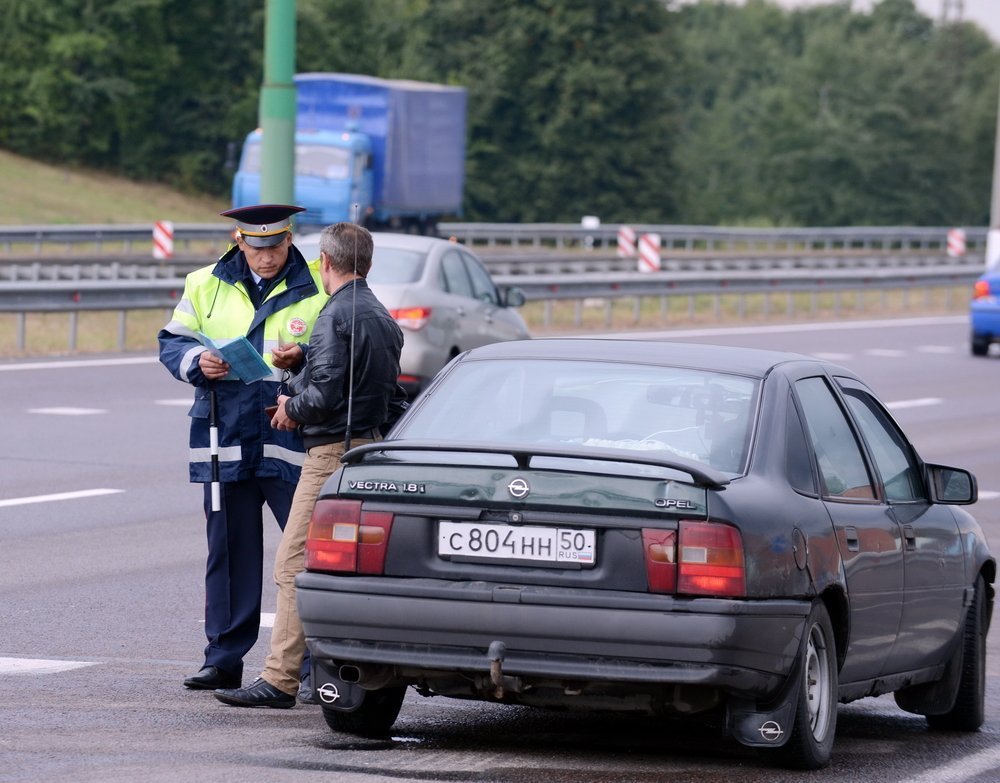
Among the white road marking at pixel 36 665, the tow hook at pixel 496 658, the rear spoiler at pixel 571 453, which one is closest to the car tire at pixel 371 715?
the tow hook at pixel 496 658

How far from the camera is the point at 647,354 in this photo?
22.4ft

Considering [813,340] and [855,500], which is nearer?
[855,500]

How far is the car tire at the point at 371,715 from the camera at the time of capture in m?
6.43

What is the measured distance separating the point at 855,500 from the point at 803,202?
91.0m

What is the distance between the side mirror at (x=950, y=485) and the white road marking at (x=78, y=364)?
47.4 ft

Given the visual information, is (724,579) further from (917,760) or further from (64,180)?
(64,180)

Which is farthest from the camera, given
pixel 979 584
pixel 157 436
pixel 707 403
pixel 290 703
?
pixel 157 436

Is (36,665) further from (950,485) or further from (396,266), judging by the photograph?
(396,266)

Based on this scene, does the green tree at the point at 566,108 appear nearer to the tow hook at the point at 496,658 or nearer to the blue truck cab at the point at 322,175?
the blue truck cab at the point at 322,175

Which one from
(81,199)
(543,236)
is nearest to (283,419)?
(543,236)

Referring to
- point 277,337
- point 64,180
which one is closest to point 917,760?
point 277,337

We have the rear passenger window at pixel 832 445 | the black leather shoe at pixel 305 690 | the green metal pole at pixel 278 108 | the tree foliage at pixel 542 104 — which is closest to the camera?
the rear passenger window at pixel 832 445

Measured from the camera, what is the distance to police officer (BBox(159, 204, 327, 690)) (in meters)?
7.39

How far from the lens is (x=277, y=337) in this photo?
7.43 m
